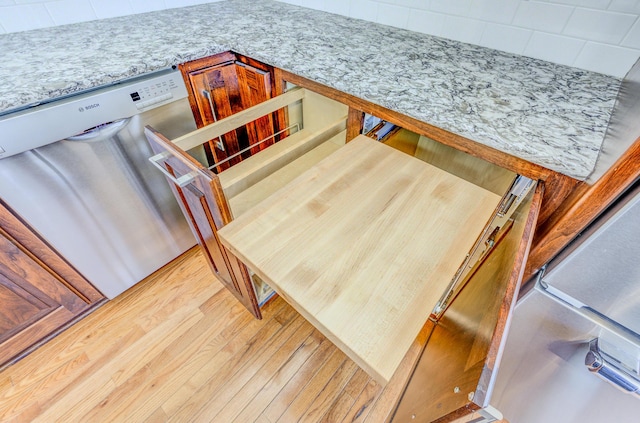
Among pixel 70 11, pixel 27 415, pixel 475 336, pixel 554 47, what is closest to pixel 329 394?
pixel 475 336

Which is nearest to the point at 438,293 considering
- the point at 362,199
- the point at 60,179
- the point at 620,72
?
the point at 362,199

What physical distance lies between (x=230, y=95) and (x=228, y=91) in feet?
0.08

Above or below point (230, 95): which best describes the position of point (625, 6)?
above

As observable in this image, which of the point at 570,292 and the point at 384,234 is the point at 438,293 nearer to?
the point at 384,234

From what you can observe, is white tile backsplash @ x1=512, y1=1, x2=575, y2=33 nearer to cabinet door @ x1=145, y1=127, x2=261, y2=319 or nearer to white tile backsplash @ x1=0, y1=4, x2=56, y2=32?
cabinet door @ x1=145, y1=127, x2=261, y2=319

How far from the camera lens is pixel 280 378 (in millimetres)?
1122

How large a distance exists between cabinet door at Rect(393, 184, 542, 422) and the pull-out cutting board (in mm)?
95

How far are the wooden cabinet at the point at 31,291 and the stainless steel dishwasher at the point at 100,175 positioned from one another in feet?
0.12

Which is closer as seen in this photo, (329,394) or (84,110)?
(84,110)

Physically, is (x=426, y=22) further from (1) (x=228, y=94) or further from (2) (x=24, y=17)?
(2) (x=24, y=17)

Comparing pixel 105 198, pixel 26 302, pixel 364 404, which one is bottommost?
pixel 364 404

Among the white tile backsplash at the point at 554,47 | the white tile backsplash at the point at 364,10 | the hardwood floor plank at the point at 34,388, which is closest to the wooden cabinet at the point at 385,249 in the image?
the white tile backsplash at the point at 554,47

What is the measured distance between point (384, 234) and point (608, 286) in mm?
431

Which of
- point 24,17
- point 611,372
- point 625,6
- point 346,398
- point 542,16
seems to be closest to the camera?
point 611,372
